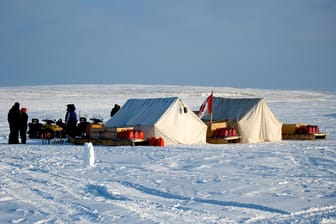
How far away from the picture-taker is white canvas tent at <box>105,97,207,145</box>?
19859mm

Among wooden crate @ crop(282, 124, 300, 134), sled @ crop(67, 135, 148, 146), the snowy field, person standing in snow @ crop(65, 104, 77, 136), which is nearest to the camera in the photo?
the snowy field

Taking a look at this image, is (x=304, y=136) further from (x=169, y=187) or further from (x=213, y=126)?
(x=169, y=187)

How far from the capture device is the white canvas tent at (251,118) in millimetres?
22500

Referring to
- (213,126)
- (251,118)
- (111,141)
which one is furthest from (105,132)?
(251,118)

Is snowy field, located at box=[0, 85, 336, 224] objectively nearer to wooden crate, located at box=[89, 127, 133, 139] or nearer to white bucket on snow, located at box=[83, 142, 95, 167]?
white bucket on snow, located at box=[83, 142, 95, 167]

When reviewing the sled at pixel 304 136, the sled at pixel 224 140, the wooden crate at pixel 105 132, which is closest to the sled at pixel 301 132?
the sled at pixel 304 136

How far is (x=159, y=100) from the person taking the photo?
21.3 metres

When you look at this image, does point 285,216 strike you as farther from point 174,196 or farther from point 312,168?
point 312,168

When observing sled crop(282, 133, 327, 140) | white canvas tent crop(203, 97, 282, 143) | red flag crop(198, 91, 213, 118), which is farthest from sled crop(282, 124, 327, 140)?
red flag crop(198, 91, 213, 118)

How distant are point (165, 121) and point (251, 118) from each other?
4.57 m

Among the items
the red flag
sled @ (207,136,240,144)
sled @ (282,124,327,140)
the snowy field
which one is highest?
the red flag

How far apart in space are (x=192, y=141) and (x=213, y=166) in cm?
762

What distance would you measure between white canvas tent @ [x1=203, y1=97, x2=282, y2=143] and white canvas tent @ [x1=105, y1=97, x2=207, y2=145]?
2067 millimetres

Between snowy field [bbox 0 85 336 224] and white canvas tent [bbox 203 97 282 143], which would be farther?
white canvas tent [bbox 203 97 282 143]
